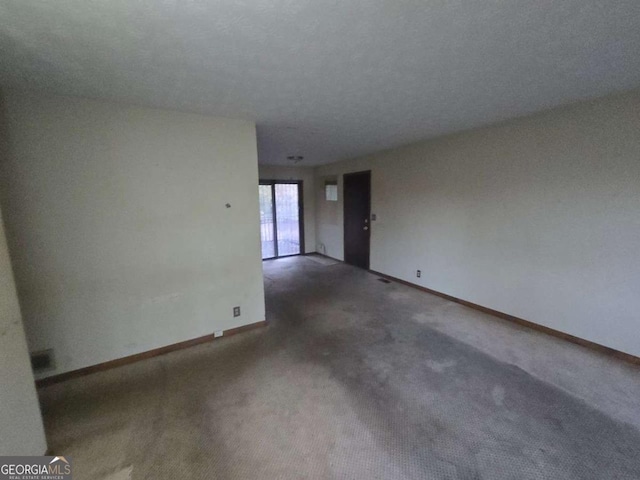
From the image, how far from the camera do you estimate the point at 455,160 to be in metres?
3.57

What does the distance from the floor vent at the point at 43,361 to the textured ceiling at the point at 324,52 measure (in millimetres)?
2086

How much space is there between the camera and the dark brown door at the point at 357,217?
17.3 ft

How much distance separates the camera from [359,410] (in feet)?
6.05

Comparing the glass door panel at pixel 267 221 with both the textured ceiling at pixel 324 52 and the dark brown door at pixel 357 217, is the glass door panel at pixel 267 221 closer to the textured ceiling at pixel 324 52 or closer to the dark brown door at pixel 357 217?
the dark brown door at pixel 357 217

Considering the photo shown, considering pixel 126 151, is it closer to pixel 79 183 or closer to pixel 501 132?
pixel 79 183

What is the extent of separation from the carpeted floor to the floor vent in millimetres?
176

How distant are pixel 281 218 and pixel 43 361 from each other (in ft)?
15.9

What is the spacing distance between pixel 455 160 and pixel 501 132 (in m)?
0.62

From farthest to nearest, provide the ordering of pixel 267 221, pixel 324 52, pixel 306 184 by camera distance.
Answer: pixel 306 184 < pixel 267 221 < pixel 324 52

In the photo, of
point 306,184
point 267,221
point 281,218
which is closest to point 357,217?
point 306,184

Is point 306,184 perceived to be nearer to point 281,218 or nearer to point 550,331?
point 281,218

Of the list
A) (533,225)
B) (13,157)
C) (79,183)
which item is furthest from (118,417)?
(533,225)

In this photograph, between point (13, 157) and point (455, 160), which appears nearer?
point (13, 157)

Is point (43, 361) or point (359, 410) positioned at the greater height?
point (43, 361)
